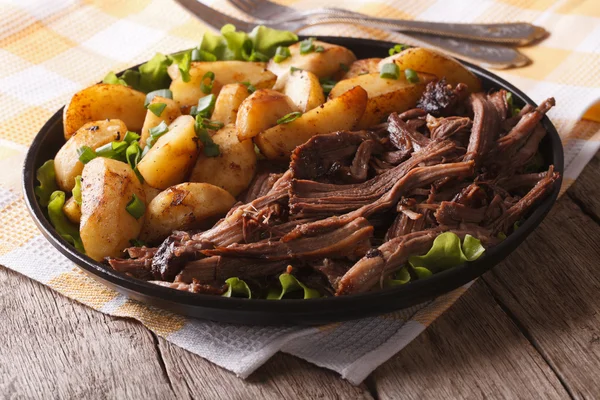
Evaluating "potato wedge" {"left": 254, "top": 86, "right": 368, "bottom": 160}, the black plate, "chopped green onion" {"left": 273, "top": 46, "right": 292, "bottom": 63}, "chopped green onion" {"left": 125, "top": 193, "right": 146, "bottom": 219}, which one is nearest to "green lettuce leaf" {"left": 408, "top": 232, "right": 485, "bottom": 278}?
the black plate

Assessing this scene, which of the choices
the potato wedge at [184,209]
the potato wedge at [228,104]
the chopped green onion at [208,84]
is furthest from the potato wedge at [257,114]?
the chopped green onion at [208,84]

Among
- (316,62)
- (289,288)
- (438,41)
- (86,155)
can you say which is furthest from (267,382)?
(438,41)

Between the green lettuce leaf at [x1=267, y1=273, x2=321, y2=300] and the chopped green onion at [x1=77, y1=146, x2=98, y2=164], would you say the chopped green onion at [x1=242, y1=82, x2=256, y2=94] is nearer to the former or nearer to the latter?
the chopped green onion at [x1=77, y1=146, x2=98, y2=164]

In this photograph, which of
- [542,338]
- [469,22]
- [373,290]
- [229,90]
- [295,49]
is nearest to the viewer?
[373,290]

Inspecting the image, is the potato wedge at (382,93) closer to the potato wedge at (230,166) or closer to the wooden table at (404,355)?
the potato wedge at (230,166)

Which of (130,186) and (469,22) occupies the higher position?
(130,186)

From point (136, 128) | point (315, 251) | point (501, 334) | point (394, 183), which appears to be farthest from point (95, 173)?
point (501, 334)

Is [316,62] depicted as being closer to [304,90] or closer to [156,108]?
[304,90]

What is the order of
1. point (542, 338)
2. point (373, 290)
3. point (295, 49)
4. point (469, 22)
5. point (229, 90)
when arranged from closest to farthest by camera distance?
1. point (373, 290)
2. point (542, 338)
3. point (229, 90)
4. point (295, 49)
5. point (469, 22)

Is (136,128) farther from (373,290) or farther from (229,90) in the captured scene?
(373,290)
